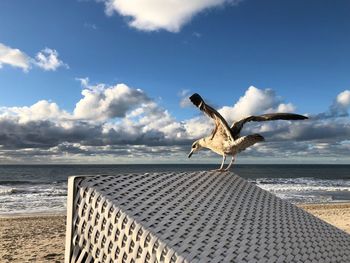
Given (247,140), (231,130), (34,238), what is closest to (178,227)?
(247,140)

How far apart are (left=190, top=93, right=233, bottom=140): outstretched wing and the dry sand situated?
12.9 feet

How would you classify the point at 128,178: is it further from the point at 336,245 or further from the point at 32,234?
the point at 32,234

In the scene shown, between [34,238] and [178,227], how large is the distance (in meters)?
8.22

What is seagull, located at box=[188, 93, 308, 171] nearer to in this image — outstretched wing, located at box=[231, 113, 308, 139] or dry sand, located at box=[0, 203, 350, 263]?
outstretched wing, located at box=[231, 113, 308, 139]

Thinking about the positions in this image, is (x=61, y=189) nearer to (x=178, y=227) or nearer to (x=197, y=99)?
(x=197, y=99)

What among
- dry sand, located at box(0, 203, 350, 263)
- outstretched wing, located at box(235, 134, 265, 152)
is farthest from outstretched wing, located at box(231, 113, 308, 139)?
dry sand, located at box(0, 203, 350, 263)

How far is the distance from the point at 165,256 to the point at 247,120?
9.85 feet

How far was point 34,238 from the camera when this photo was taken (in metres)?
9.52

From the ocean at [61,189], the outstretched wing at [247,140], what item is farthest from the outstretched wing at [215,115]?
the ocean at [61,189]

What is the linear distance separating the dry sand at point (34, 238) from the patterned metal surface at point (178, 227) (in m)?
4.82

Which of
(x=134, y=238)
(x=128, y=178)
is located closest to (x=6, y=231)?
(x=128, y=178)

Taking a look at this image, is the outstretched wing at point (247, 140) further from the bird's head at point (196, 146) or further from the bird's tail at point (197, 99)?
the bird's head at point (196, 146)

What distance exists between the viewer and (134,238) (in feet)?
7.01

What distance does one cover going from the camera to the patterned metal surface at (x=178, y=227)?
2131 millimetres
